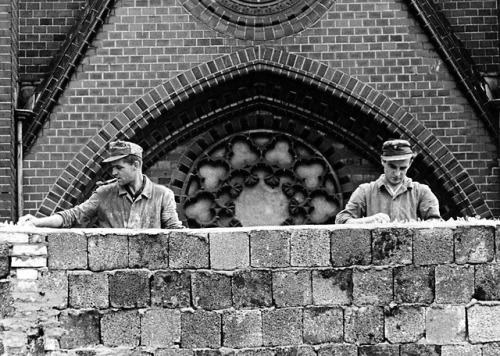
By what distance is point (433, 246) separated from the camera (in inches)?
790

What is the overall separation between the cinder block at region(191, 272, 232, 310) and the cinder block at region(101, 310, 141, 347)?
0.63 m

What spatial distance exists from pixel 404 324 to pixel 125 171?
3377 mm

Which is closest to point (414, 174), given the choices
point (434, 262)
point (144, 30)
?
point (144, 30)

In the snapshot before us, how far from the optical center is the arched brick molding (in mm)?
27406

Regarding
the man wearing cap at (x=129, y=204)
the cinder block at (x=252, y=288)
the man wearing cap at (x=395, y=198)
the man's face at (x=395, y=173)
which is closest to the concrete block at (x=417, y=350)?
the cinder block at (x=252, y=288)

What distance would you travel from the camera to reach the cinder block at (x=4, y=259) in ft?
65.1

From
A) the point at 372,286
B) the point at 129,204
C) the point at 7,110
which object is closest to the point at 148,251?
the point at 129,204

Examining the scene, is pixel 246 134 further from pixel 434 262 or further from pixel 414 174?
pixel 434 262

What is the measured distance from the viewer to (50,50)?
28.4 m

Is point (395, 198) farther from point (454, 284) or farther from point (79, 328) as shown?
point (79, 328)

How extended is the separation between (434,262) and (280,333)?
169 centimetres

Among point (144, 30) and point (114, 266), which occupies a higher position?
point (144, 30)

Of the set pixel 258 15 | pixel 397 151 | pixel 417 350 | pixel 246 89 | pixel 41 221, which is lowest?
pixel 417 350

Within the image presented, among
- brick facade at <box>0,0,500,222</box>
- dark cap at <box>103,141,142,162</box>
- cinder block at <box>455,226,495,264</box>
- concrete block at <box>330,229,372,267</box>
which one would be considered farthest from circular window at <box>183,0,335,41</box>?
cinder block at <box>455,226,495,264</box>
